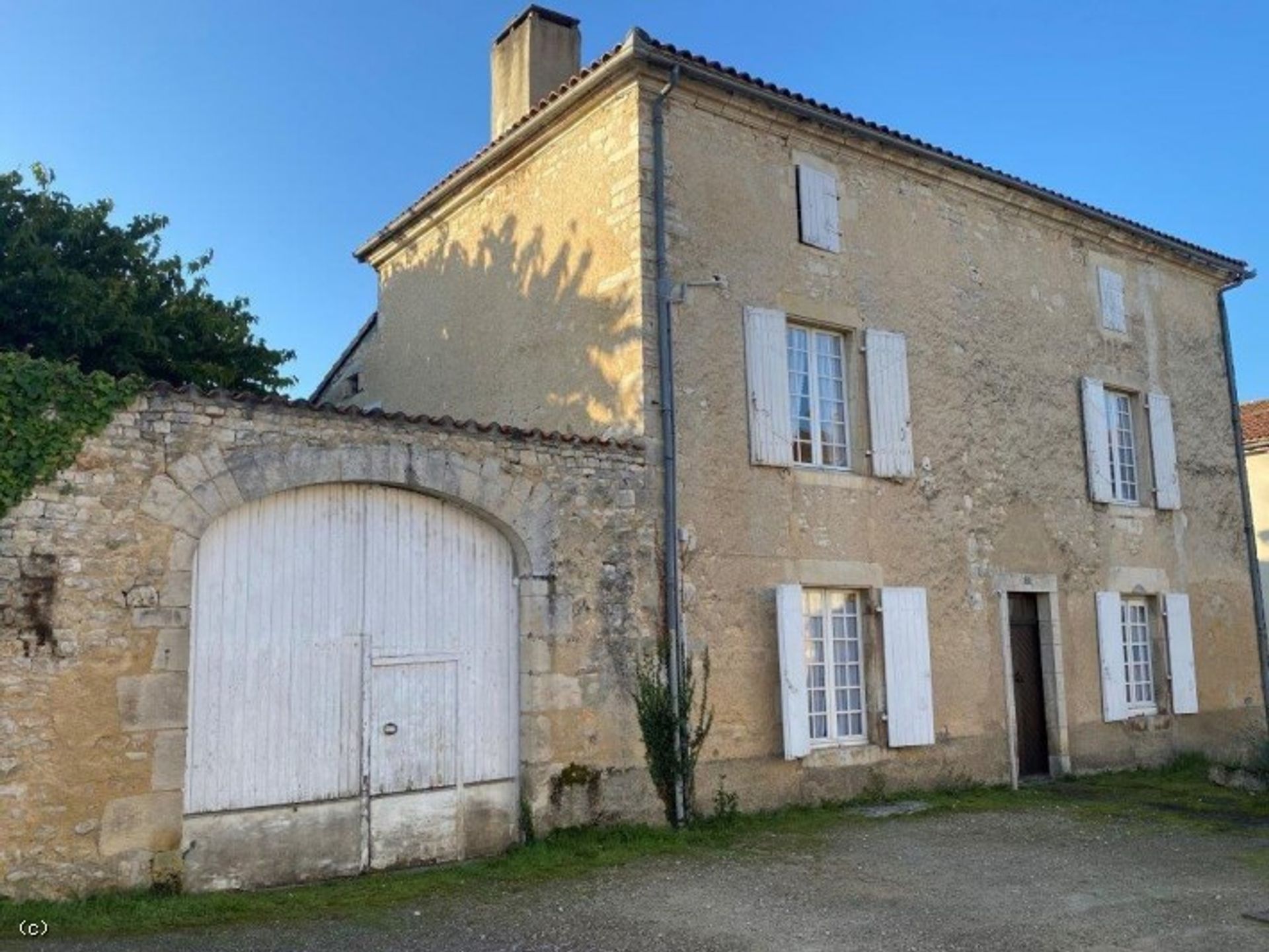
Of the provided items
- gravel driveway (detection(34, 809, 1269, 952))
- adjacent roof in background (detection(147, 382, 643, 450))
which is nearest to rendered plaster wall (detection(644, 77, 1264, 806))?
adjacent roof in background (detection(147, 382, 643, 450))

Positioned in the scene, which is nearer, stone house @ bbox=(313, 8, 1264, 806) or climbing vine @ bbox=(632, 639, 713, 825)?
climbing vine @ bbox=(632, 639, 713, 825)

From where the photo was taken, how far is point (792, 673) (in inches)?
328

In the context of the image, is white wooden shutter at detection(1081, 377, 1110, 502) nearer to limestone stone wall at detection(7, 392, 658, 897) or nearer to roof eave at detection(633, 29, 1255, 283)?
roof eave at detection(633, 29, 1255, 283)

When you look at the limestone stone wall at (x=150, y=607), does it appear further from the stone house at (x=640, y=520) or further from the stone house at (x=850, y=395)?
the stone house at (x=850, y=395)

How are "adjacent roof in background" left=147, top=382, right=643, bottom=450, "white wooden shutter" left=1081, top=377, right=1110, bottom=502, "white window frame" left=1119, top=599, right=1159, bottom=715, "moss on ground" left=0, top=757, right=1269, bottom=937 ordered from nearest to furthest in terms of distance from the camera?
"moss on ground" left=0, top=757, right=1269, bottom=937
"adjacent roof in background" left=147, top=382, right=643, bottom=450
"white wooden shutter" left=1081, top=377, right=1110, bottom=502
"white window frame" left=1119, top=599, right=1159, bottom=715

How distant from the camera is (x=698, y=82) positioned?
8.73 meters

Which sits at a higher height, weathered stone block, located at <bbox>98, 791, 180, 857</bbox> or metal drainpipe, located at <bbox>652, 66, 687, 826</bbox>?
metal drainpipe, located at <bbox>652, 66, 687, 826</bbox>

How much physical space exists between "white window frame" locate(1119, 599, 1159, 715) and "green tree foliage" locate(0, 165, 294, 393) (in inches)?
380

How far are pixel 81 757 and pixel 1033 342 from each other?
30.3 feet

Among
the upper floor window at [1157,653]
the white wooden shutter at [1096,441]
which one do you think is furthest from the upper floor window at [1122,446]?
the upper floor window at [1157,653]

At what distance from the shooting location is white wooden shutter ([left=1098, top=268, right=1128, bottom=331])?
38.8 ft

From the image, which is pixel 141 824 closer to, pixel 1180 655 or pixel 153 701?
pixel 153 701

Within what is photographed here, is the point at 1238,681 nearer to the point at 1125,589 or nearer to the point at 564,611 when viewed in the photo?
the point at 1125,589

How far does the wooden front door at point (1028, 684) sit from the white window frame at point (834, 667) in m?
2.19
